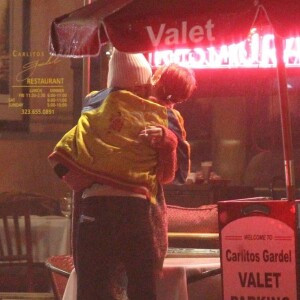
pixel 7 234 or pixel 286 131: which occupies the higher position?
pixel 286 131

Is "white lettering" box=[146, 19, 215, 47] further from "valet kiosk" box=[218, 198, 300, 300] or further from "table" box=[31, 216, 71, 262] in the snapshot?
"table" box=[31, 216, 71, 262]

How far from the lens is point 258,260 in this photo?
461 centimetres

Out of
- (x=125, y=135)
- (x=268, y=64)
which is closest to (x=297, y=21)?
(x=125, y=135)

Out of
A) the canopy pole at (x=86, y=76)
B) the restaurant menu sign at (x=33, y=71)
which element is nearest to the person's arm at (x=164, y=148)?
the canopy pole at (x=86, y=76)

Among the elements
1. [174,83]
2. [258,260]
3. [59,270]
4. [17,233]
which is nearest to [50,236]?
[17,233]

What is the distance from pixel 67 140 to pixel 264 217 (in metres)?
1.16

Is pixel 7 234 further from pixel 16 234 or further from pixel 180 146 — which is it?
pixel 180 146

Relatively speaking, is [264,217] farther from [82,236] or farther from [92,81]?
[92,81]

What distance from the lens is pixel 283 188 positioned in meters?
7.75

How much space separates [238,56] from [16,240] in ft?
8.25

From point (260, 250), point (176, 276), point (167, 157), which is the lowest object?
point (176, 276)

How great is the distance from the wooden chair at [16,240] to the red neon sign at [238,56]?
5.81 ft

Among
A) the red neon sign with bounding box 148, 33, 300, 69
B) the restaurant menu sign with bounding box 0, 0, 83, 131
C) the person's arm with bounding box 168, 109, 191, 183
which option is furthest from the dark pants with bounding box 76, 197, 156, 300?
the restaurant menu sign with bounding box 0, 0, 83, 131

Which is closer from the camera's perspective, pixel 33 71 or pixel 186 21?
pixel 186 21
